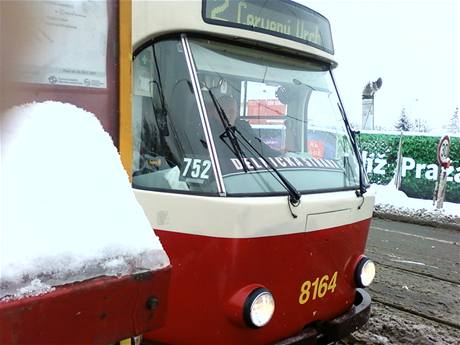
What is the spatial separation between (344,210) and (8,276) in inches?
90.1

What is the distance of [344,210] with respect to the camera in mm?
3178

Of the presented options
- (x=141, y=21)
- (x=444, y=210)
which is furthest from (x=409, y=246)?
(x=141, y=21)

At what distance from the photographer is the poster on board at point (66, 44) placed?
152 centimetres

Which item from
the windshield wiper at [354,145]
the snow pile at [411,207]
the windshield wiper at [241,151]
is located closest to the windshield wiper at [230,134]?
the windshield wiper at [241,151]

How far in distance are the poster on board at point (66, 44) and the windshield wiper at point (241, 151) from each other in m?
1.16

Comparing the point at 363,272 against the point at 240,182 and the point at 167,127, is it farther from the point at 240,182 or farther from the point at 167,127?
the point at 167,127

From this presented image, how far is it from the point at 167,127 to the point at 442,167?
377 inches

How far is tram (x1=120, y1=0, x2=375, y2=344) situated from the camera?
267 centimetres

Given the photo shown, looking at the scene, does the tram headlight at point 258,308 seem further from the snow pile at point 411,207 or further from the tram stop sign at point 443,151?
the tram stop sign at point 443,151

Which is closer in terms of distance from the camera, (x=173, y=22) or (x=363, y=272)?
(x=173, y=22)

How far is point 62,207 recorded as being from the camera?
1434 millimetres

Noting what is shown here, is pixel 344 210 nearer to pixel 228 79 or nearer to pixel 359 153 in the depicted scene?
pixel 359 153

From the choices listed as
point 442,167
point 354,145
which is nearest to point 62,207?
point 354,145

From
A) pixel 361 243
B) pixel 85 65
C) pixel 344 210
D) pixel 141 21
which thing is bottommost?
pixel 361 243
